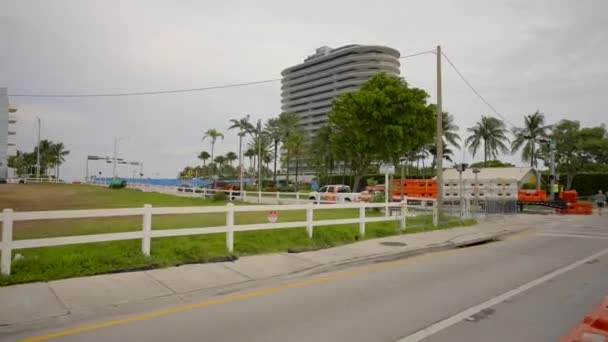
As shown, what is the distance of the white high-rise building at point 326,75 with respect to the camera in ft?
453

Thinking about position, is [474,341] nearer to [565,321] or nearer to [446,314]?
[446,314]

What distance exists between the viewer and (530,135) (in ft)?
189

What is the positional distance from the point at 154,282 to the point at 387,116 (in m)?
22.7

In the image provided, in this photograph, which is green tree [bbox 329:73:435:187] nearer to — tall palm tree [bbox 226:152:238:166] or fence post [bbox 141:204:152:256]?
fence post [bbox 141:204:152:256]

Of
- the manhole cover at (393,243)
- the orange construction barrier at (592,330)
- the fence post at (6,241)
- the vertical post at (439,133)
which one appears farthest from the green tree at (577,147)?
the fence post at (6,241)

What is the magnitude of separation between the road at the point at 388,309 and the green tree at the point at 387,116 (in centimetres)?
1859

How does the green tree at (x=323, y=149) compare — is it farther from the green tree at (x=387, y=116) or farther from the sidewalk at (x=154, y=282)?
the sidewalk at (x=154, y=282)

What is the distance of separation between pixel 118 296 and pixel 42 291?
1.20 m

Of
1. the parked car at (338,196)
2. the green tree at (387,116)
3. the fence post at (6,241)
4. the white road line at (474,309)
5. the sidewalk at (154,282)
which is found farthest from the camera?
the parked car at (338,196)

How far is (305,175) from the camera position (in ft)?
455

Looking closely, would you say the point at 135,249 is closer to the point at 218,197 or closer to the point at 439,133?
the point at 439,133

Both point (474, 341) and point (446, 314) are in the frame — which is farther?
point (446, 314)

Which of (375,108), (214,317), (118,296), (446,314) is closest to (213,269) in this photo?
(118,296)

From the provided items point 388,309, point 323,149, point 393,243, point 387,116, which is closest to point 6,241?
point 388,309
